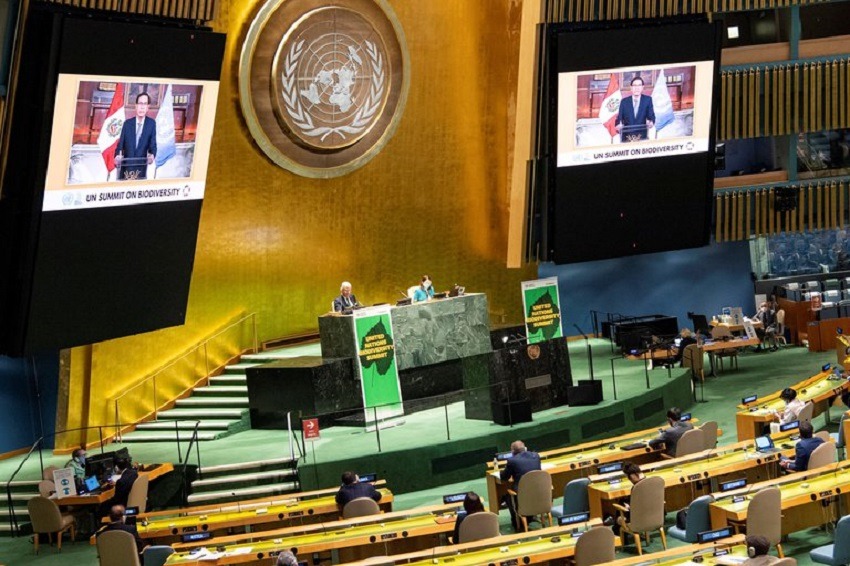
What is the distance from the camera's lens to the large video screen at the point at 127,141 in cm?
1540

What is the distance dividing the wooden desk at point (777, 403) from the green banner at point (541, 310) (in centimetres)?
369

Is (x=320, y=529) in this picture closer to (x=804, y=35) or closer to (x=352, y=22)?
(x=352, y=22)

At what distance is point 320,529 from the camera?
12.7 m

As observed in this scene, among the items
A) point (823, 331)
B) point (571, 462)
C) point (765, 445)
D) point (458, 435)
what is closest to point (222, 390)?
point (458, 435)

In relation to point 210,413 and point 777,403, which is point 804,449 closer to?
point 777,403

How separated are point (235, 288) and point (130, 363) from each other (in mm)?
2553

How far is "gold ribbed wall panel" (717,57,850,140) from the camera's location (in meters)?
24.2

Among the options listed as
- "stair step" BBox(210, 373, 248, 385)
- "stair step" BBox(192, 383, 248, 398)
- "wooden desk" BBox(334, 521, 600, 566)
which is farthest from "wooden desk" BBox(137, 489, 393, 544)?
"stair step" BBox(210, 373, 248, 385)

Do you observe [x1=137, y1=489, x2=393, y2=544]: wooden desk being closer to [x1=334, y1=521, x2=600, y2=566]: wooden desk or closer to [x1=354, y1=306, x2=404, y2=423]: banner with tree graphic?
[x1=334, y1=521, x2=600, y2=566]: wooden desk

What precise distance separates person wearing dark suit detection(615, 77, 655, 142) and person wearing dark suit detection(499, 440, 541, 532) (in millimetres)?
7713

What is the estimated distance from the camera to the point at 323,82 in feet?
73.0

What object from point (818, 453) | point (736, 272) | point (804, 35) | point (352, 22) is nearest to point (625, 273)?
point (736, 272)

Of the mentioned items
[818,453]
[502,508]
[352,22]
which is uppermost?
[352,22]

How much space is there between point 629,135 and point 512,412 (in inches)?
207
